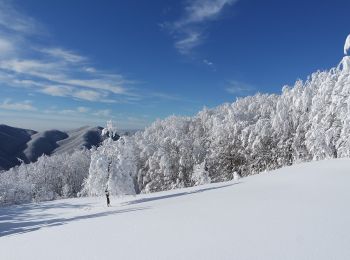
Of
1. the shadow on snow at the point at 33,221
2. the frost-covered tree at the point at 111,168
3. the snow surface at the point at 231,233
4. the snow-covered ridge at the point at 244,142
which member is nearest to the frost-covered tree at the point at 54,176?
the snow-covered ridge at the point at 244,142

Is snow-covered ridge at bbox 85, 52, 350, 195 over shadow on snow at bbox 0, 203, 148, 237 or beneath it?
over

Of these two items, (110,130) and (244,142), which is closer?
(110,130)

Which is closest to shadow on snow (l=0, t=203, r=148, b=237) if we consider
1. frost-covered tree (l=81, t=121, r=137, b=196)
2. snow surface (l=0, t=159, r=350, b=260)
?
frost-covered tree (l=81, t=121, r=137, b=196)

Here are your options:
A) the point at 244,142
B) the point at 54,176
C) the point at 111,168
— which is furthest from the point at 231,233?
the point at 54,176

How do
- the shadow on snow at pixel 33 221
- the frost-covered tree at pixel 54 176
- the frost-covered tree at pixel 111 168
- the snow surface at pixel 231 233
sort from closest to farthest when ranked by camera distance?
the snow surface at pixel 231 233, the shadow on snow at pixel 33 221, the frost-covered tree at pixel 111 168, the frost-covered tree at pixel 54 176

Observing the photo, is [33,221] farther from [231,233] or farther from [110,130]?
[231,233]

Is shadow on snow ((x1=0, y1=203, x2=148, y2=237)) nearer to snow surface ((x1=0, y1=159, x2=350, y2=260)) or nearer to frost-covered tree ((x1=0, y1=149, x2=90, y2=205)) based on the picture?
snow surface ((x1=0, y1=159, x2=350, y2=260))

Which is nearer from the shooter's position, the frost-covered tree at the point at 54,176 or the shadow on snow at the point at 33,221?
the shadow on snow at the point at 33,221

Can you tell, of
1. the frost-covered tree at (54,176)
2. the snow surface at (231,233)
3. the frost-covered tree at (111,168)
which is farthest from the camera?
the frost-covered tree at (54,176)

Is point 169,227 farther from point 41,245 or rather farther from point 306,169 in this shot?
point 306,169

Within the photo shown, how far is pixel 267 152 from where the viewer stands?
174ft

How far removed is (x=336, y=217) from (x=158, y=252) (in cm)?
534

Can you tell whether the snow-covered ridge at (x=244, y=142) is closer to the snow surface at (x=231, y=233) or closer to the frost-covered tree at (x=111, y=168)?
the frost-covered tree at (x=111, y=168)

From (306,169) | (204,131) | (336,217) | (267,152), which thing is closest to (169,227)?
(336,217)
